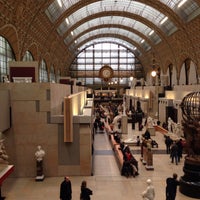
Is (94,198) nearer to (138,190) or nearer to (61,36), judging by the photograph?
(138,190)

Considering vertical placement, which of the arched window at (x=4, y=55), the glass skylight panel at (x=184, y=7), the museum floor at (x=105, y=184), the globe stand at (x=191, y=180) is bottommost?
the museum floor at (x=105, y=184)

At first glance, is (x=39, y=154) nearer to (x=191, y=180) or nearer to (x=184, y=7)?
(x=191, y=180)

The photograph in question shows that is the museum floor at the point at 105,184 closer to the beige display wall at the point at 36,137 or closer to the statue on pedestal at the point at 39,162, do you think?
the statue on pedestal at the point at 39,162

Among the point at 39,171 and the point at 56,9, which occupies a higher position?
the point at 56,9

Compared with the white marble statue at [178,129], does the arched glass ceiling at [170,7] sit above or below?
above

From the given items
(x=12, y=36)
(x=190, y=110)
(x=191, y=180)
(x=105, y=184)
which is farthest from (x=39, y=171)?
(x=12, y=36)

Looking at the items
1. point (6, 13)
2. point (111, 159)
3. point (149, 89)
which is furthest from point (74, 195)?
point (149, 89)

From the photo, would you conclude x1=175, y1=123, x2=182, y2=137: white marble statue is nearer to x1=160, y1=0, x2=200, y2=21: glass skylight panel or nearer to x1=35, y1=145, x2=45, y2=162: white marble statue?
x1=35, y1=145, x2=45, y2=162: white marble statue

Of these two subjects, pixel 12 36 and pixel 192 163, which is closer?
pixel 192 163

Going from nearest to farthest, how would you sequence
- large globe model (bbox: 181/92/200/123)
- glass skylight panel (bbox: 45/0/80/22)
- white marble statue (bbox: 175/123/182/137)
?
large globe model (bbox: 181/92/200/123)
white marble statue (bbox: 175/123/182/137)
glass skylight panel (bbox: 45/0/80/22)

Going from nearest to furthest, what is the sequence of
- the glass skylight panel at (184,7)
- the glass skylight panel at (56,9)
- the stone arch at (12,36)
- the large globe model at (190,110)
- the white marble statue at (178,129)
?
the large globe model at (190,110)
the white marble statue at (178,129)
the stone arch at (12,36)
the glass skylight panel at (184,7)
the glass skylight panel at (56,9)

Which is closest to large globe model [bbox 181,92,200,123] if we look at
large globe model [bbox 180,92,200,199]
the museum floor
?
large globe model [bbox 180,92,200,199]

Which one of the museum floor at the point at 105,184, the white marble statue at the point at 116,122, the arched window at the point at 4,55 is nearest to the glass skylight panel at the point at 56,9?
the arched window at the point at 4,55

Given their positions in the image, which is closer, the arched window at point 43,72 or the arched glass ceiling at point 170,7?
the arched glass ceiling at point 170,7
